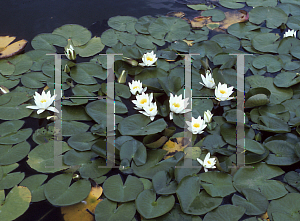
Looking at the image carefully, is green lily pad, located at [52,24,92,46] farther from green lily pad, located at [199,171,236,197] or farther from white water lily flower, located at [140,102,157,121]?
green lily pad, located at [199,171,236,197]

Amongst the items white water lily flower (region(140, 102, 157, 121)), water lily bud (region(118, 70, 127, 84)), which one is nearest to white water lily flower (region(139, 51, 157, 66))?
water lily bud (region(118, 70, 127, 84))

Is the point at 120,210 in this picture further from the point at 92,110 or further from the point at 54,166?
the point at 92,110

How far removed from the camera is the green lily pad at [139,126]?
230 cm

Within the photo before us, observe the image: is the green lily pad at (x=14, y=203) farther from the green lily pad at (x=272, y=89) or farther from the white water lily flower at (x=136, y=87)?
the green lily pad at (x=272, y=89)

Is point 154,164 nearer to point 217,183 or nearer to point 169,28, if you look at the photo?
point 217,183

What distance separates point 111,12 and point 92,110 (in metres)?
2.02

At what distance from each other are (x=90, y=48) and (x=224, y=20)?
2.01 m

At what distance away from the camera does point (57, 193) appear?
1948 mm

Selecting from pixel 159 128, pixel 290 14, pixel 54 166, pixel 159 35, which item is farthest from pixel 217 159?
pixel 290 14

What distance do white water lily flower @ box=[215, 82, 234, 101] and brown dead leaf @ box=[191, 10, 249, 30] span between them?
1.41 m

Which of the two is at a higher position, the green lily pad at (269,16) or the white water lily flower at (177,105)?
the green lily pad at (269,16)

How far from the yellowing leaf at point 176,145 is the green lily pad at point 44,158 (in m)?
0.87

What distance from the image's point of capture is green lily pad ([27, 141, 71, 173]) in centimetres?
212

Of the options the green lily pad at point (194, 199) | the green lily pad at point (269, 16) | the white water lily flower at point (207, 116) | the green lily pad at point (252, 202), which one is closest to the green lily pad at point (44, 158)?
the green lily pad at point (194, 199)
